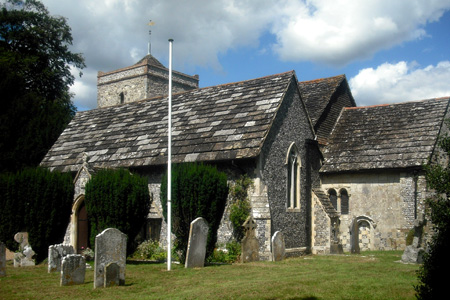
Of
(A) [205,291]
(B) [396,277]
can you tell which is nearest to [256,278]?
(A) [205,291]

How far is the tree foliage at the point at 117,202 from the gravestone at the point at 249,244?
3.59 metres

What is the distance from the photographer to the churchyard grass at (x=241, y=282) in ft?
32.6

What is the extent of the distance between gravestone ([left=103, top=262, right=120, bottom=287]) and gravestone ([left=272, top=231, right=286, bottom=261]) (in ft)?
21.5

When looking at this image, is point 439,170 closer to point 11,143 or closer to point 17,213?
point 17,213

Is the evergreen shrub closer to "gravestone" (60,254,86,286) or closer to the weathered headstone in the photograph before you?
the weathered headstone

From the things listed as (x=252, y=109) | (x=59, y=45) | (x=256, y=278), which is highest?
(x=59, y=45)

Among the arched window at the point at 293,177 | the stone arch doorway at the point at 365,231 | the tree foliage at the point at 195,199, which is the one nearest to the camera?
the tree foliage at the point at 195,199

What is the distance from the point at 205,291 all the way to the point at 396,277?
5.13 m

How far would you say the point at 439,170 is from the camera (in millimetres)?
10430

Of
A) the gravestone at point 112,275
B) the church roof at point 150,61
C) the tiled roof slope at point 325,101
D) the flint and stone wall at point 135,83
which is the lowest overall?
the gravestone at point 112,275

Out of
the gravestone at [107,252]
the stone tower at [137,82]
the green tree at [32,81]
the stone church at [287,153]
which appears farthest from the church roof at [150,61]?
the gravestone at [107,252]

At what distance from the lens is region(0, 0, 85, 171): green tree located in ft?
86.1

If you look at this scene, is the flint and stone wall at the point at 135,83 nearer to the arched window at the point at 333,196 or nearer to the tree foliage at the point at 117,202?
the arched window at the point at 333,196

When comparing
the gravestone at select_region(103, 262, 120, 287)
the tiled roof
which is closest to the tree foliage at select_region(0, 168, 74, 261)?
the gravestone at select_region(103, 262, 120, 287)
